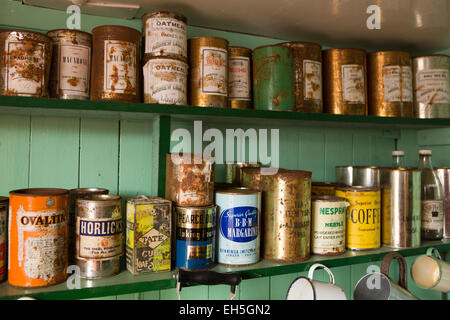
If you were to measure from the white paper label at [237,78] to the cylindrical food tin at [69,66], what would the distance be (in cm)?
38

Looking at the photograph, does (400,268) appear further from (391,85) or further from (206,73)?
(206,73)

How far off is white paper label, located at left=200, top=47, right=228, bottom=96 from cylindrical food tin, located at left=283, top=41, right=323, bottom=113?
0.24m

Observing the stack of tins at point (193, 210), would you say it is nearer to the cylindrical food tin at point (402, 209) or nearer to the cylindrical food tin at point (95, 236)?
the cylindrical food tin at point (95, 236)

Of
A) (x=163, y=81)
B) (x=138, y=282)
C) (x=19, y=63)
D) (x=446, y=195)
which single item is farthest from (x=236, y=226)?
(x=446, y=195)

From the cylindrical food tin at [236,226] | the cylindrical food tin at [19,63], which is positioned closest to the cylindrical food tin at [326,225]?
the cylindrical food tin at [236,226]

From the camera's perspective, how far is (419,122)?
3.74 ft

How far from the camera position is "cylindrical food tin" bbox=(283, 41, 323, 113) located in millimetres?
1038

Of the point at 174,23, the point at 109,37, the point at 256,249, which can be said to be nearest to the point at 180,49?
the point at 174,23

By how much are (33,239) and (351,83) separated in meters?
0.92

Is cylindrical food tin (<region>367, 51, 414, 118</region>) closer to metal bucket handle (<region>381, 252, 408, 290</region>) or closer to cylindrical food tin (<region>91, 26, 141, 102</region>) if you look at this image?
metal bucket handle (<region>381, 252, 408, 290</region>)

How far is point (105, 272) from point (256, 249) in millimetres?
350

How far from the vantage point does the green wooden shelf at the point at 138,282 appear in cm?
69

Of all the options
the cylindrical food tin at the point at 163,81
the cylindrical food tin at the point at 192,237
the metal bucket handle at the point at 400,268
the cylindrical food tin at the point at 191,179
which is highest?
the cylindrical food tin at the point at 163,81
